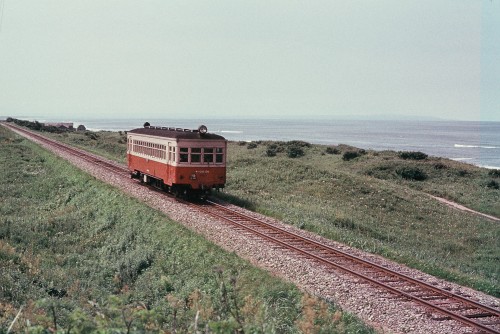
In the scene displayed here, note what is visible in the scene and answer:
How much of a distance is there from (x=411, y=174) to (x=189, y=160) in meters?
29.5

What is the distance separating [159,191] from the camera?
26.3 m

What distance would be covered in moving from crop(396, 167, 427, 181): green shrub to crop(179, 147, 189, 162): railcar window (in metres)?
28.8

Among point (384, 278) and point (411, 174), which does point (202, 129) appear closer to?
point (384, 278)

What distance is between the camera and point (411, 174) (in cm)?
4834

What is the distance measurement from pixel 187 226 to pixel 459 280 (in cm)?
845

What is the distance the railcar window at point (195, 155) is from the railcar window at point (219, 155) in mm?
820

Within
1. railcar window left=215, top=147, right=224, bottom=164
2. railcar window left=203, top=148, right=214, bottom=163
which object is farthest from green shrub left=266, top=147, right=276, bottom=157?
railcar window left=203, top=148, right=214, bottom=163

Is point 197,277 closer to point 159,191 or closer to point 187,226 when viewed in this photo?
point 187,226

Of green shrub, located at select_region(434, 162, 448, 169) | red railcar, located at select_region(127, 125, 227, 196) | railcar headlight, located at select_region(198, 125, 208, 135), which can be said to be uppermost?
railcar headlight, located at select_region(198, 125, 208, 135)

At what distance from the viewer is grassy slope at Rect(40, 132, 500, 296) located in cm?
1898

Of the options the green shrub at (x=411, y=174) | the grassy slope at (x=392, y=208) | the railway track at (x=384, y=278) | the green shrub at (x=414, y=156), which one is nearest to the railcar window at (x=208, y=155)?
the grassy slope at (x=392, y=208)

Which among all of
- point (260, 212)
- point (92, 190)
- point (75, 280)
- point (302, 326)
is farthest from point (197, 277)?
point (92, 190)

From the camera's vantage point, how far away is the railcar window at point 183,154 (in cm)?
2305

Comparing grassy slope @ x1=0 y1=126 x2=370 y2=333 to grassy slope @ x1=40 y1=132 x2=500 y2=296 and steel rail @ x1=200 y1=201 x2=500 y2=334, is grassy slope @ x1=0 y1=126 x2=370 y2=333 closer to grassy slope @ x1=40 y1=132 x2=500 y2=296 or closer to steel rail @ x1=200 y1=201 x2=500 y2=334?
steel rail @ x1=200 y1=201 x2=500 y2=334
